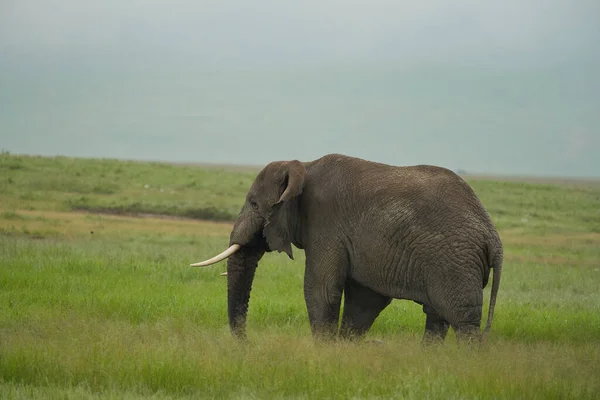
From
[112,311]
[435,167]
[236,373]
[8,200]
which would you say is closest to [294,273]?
[112,311]

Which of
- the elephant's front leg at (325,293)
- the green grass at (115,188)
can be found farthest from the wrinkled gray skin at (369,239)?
the green grass at (115,188)

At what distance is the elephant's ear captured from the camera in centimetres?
984

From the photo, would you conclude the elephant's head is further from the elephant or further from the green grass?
the green grass

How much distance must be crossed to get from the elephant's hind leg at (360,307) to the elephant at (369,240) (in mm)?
12

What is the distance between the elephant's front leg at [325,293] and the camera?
31.7 ft

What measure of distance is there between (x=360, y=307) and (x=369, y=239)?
1.16 metres

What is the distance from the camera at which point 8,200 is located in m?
30.2

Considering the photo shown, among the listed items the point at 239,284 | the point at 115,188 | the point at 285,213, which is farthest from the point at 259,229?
the point at 115,188

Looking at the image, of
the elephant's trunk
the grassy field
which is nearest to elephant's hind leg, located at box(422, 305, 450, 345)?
the grassy field

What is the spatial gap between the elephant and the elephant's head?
0.04ft

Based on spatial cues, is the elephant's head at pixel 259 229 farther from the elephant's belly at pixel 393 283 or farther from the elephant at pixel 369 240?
the elephant's belly at pixel 393 283

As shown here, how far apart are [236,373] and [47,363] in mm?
1778

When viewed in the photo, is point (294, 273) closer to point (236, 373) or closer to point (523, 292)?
point (523, 292)

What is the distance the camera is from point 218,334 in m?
10.5
